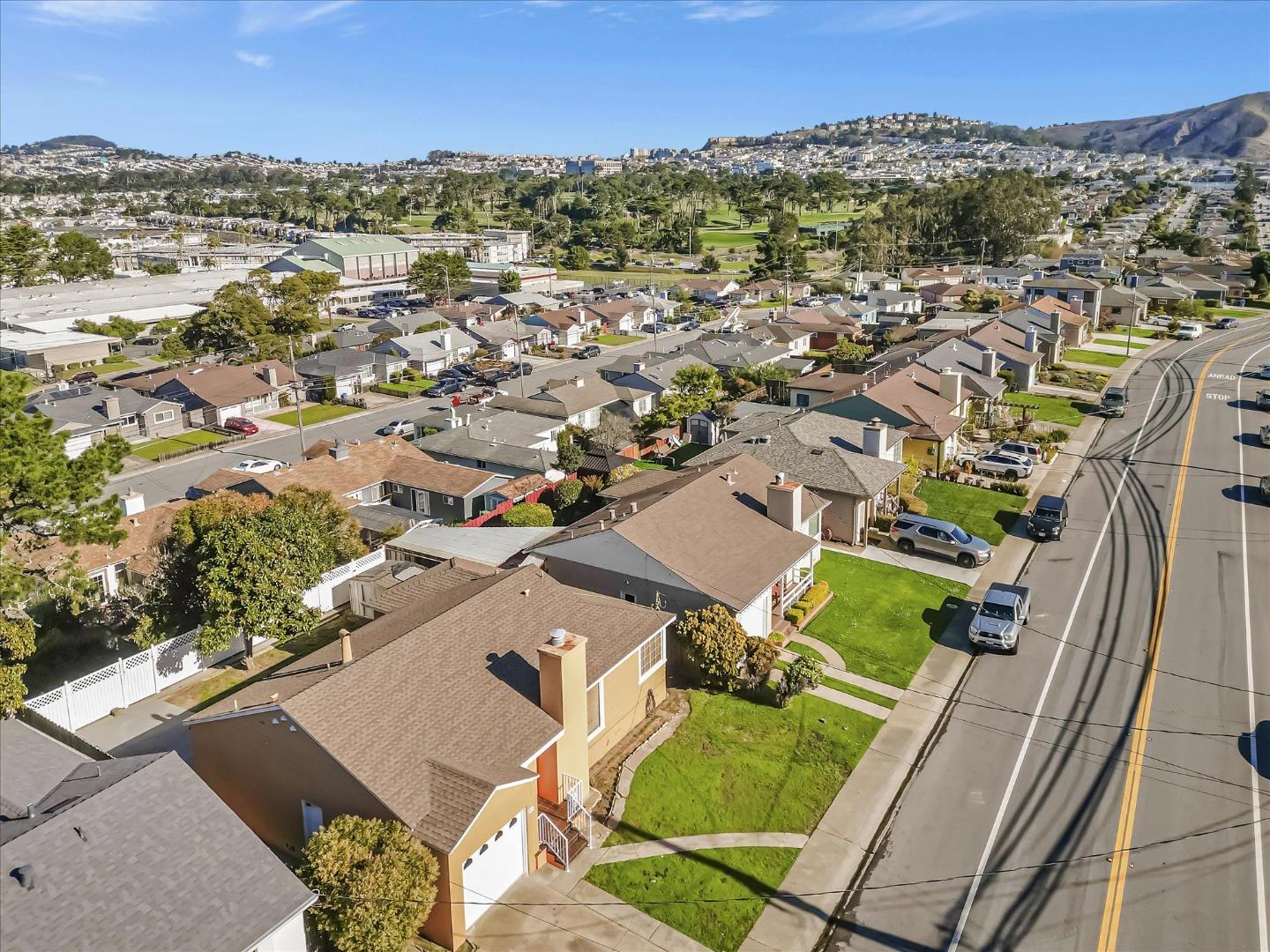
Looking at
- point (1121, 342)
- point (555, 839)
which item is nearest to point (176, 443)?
point (555, 839)

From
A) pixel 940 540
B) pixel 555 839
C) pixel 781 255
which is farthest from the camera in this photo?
pixel 781 255

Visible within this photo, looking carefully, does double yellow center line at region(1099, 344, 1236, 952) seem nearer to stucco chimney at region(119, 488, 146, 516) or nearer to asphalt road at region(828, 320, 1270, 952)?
asphalt road at region(828, 320, 1270, 952)

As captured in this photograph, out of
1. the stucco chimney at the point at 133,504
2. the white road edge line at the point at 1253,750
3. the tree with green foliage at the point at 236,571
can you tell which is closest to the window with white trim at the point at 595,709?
the tree with green foliage at the point at 236,571

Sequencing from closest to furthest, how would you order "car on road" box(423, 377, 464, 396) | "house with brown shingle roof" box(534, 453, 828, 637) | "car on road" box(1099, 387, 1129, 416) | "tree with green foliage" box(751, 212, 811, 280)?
"house with brown shingle roof" box(534, 453, 828, 637) → "car on road" box(1099, 387, 1129, 416) → "car on road" box(423, 377, 464, 396) → "tree with green foliage" box(751, 212, 811, 280)

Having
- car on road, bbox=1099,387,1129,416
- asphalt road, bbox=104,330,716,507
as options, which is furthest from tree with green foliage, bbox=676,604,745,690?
car on road, bbox=1099,387,1129,416

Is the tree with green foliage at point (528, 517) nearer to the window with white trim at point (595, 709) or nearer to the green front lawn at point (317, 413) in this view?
the window with white trim at point (595, 709)

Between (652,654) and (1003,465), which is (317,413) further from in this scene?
(652,654)
